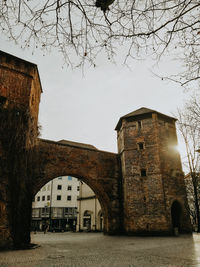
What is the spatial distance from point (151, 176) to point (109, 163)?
4178 millimetres

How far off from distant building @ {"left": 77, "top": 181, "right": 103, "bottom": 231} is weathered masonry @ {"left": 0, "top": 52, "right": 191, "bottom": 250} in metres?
9.77

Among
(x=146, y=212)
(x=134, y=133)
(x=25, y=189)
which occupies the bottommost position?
(x=146, y=212)

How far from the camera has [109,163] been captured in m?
21.1

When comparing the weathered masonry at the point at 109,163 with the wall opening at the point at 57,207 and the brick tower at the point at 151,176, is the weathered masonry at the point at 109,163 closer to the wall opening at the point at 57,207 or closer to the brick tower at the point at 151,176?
the brick tower at the point at 151,176

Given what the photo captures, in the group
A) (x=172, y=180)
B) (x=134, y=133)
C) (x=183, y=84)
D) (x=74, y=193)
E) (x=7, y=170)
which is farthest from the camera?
(x=74, y=193)

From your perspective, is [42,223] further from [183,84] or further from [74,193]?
[183,84]

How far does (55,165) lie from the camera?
17.6m

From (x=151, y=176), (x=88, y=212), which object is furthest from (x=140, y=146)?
(x=88, y=212)

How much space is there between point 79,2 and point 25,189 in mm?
10346

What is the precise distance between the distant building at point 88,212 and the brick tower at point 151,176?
35.9ft

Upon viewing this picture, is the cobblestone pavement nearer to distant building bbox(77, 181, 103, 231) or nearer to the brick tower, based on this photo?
the brick tower

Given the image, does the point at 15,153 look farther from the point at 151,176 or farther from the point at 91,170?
the point at 151,176

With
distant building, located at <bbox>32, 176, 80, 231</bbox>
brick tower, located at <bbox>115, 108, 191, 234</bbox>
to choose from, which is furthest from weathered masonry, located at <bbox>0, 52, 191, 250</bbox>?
distant building, located at <bbox>32, 176, 80, 231</bbox>

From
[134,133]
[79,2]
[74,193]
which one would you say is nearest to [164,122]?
[134,133]
